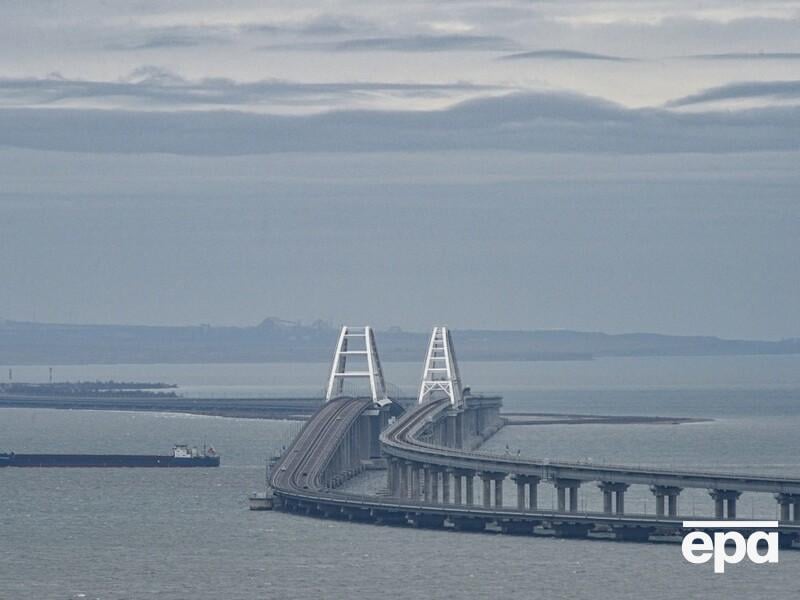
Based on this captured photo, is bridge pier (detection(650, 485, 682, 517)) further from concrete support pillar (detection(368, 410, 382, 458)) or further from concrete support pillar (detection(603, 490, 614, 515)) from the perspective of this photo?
concrete support pillar (detection(368, 410, 382, 458))

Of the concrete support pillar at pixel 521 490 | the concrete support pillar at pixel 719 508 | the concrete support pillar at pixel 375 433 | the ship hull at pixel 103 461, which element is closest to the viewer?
the concrete support pillar at pixel 719 508

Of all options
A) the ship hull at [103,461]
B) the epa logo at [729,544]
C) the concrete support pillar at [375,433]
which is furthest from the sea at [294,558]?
the concrete support pillar at [375,433]

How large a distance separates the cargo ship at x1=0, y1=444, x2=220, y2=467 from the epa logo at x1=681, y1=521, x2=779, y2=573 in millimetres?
63996

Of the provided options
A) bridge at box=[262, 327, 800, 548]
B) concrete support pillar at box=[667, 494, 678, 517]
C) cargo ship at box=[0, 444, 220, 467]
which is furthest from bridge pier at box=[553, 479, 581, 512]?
cargo ship at box=[0, 444, 220, 467]

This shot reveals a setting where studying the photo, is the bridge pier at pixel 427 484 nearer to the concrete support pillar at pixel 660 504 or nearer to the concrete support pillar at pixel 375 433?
the concrete support pillar at pixel 660 504

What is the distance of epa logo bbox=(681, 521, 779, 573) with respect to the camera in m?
105

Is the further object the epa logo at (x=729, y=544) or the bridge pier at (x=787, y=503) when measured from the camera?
the bridge pier at (x=787, y=503)

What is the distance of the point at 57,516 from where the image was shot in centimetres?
12925

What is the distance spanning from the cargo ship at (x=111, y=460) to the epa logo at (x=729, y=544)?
64.0 meters

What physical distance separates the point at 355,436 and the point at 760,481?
65768 mm

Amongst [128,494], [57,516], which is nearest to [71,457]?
[128,494]

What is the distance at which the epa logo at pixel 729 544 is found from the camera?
105 m

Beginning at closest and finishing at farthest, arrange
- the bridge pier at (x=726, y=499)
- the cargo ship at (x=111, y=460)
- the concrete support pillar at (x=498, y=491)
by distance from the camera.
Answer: the bridge pier at (x=726, y=499) → the concrete support pillar at (x=498, y=491) → the cargo ship at (x=111, y=460)

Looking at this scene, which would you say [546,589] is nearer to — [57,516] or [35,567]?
[35,567]
